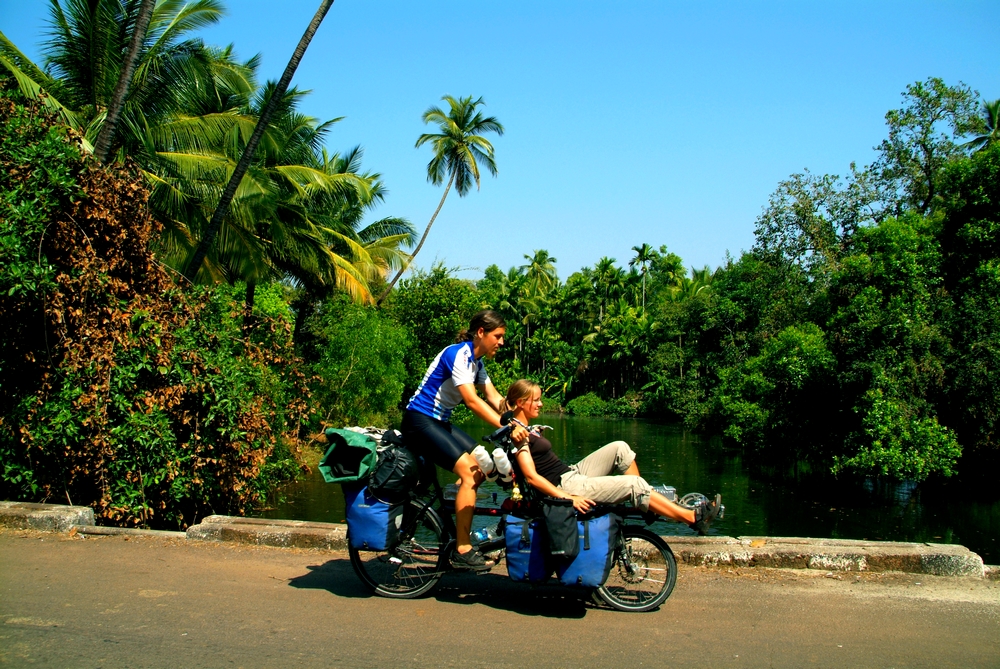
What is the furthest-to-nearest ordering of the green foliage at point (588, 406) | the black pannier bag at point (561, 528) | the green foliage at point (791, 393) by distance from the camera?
the green foliage at point (588, 406) < the green foliage at point (791, 393) < the black pannier bag at point (561, 528)

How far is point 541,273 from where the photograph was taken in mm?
64125

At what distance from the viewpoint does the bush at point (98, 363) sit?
796 cm

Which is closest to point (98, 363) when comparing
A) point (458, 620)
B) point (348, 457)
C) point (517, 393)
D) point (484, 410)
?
point (348, 457)

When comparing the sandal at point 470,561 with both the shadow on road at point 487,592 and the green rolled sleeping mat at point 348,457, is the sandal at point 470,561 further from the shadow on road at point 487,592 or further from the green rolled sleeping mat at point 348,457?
the green rolled sleeping mat at point 348,457

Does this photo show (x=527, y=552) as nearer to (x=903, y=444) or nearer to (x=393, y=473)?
(x=393, y=473)

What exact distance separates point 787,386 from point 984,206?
6627 mm

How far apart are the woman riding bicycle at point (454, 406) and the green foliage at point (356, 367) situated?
2132cm

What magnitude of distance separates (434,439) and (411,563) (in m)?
0.87

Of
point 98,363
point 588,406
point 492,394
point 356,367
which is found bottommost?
point 492,394

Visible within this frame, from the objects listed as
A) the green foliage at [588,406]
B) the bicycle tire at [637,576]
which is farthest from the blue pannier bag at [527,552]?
the green foliage at [588,406]

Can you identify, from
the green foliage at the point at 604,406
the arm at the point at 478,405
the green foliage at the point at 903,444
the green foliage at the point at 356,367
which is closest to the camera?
the arm at the point at 478,405

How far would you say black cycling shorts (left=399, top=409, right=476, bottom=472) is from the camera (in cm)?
525

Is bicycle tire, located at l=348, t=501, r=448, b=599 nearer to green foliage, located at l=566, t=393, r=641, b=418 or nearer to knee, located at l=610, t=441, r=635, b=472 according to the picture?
knee, located at l=610, t=441, r=635, b=472

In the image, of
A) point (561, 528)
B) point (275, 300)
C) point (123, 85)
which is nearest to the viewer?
point (561, 528)
